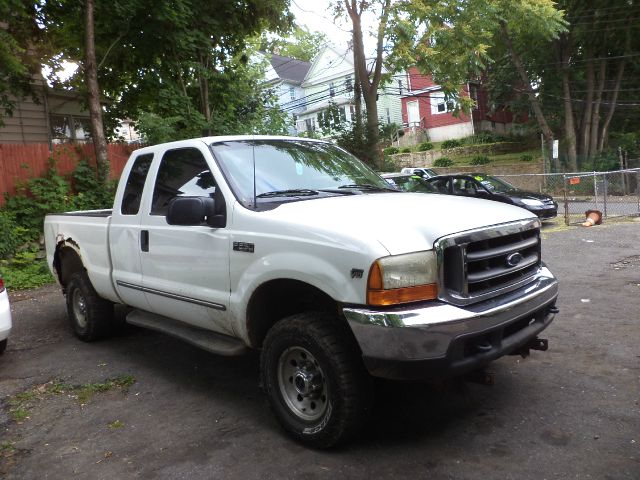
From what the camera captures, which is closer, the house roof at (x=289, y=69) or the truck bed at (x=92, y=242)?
the truck bed at (x=92, y=242)

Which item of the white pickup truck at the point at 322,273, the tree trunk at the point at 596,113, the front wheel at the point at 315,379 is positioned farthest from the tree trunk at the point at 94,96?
the tree trunk at the point at 596,113

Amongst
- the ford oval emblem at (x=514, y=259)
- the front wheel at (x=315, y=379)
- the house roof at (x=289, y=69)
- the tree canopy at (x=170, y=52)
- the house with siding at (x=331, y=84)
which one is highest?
the house roof at (x=289, y=69)

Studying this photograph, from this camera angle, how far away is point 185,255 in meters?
4.05

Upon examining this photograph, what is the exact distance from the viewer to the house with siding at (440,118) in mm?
39344

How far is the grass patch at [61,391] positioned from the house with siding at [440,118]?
36.9 metres

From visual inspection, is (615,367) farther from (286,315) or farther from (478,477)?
(286,315)

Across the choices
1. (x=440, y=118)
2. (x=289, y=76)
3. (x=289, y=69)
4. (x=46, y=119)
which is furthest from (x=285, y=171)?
(x=289, y=69)

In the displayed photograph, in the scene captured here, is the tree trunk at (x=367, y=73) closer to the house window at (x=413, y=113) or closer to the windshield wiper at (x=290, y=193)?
the windshield wiper at (x=290, y=193)

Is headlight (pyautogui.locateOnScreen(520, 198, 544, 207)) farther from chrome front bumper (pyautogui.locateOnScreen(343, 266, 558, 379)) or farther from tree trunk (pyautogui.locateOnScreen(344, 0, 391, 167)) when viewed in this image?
chrome front bumper (pyautogui.locateOnScreen(343, 266, 558, 379))

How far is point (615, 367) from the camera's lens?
4152 millimetres

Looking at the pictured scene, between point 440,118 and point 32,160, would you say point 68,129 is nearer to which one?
point 32,160

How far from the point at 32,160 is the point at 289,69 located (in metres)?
40.0

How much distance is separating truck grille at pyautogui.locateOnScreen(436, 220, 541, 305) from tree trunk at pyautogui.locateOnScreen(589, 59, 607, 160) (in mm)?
25372

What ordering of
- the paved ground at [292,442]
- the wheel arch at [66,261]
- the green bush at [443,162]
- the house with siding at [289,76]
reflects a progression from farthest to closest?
the house with siding at [289,76]
the green bush at [443,162]
the wheel arch at [66,261]
the paved ground at [292,442]
